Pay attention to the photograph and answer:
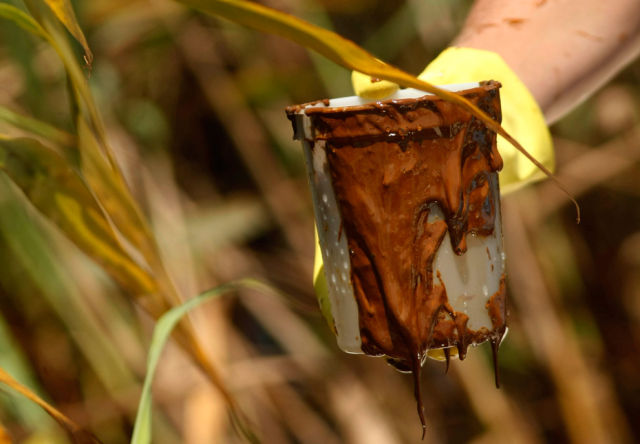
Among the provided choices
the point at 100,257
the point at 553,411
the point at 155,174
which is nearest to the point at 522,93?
the point at 100,257

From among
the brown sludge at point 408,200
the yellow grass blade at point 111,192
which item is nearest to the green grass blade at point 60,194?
the yellow grass blade at point 111,192

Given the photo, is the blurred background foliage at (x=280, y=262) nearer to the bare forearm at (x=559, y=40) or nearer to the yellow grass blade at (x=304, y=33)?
the bare forearm at (x=559, y=40)

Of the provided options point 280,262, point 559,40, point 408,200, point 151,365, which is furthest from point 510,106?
point 280,262

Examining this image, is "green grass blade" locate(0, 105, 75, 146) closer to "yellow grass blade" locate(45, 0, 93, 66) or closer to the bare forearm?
"yellow grass blade" locate(45, 0, 93, 66)

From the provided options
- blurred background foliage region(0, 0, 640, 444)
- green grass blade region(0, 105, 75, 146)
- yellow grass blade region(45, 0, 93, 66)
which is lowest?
blurred background foliage region(0, 0, 640, 444)

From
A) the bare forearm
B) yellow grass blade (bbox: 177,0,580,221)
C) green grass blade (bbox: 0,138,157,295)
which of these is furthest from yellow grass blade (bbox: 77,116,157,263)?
the bare forearm
